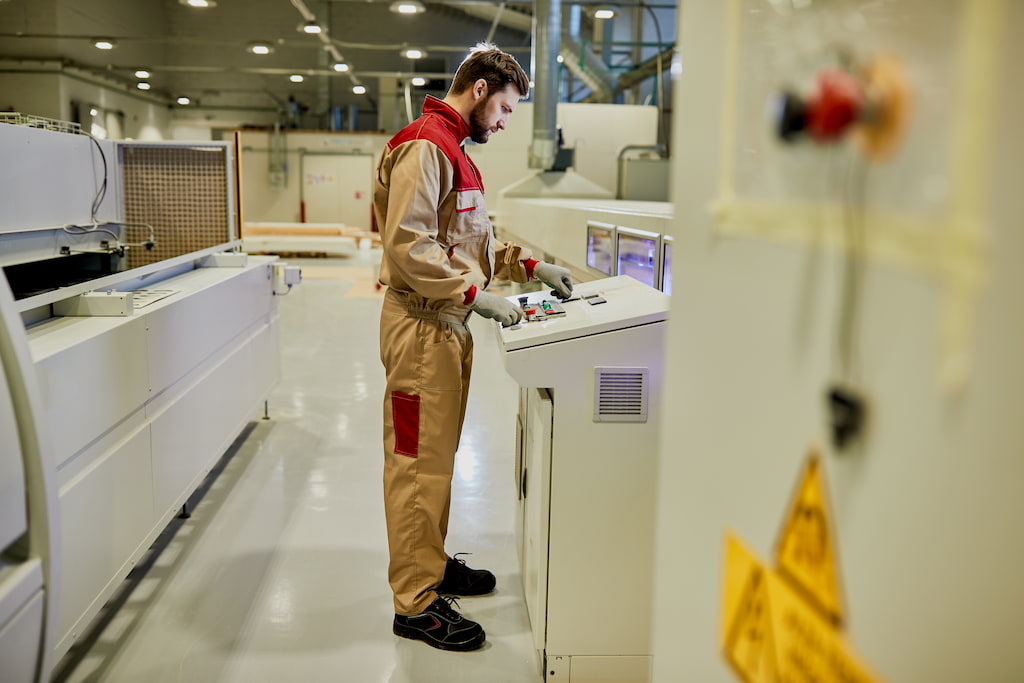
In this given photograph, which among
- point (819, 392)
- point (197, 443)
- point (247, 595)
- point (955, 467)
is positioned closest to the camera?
point (955, 467)

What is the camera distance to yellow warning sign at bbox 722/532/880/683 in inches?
28.4

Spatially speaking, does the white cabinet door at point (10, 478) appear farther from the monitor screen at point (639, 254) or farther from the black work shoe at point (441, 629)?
the monitor screen at point (639, 254)

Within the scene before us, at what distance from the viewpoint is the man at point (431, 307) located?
2.00 meters

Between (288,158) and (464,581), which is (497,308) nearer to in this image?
(464,581)

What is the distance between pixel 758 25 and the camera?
0.81 metres

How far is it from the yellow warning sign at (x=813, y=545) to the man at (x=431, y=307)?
1322 mm

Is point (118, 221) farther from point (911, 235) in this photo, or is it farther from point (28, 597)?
point (911, 235)

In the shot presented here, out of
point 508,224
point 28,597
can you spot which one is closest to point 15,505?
point 28,597

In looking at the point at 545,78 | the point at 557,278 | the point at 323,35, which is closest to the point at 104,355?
the point at 557,278

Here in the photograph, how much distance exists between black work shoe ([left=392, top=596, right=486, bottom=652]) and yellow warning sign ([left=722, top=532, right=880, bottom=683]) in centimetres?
141

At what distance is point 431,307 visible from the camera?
2096 millimetres

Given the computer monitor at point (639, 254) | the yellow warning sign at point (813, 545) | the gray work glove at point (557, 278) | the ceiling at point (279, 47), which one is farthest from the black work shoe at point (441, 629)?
the ceiling at point (279, 47)

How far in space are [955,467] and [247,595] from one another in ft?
7.60

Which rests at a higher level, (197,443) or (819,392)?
(819,392)
